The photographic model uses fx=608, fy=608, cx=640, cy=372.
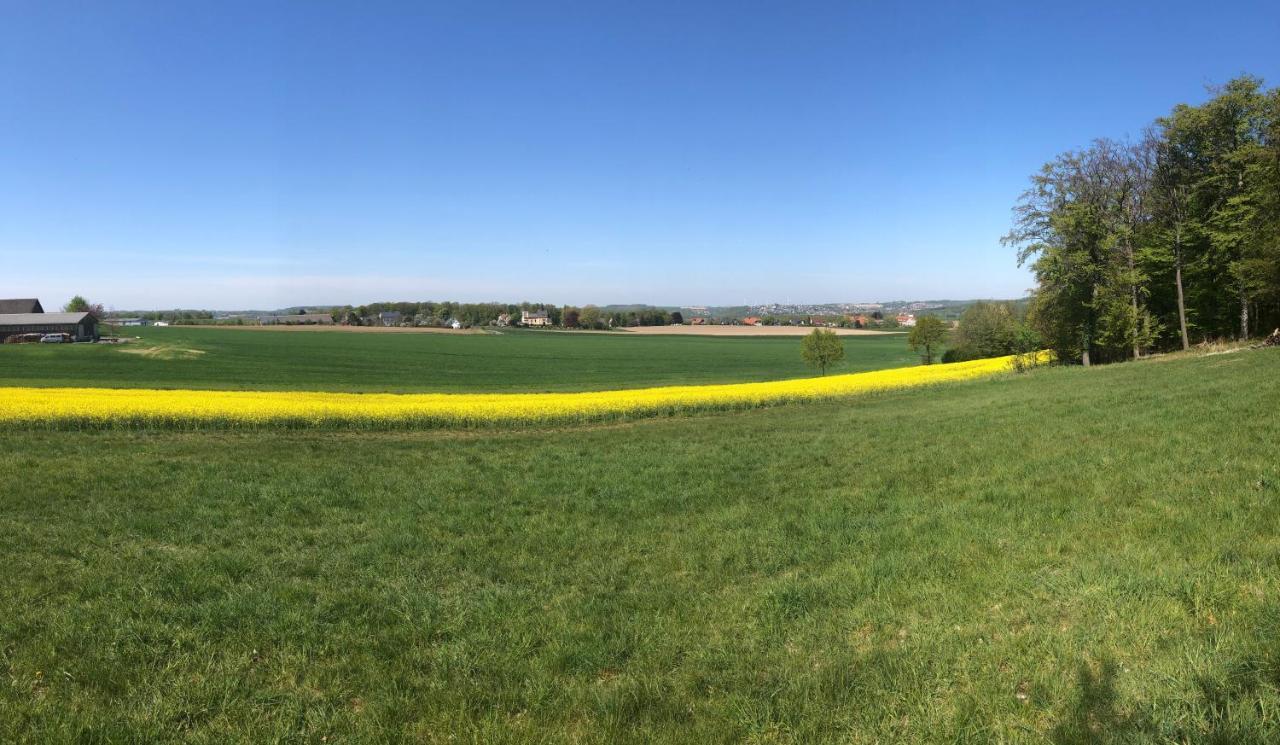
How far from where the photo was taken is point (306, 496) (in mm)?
9867

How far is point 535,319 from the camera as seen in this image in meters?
180

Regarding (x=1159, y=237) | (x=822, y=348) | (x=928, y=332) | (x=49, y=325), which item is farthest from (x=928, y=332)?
(x=49, y=325)

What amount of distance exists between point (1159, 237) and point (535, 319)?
157551 mm

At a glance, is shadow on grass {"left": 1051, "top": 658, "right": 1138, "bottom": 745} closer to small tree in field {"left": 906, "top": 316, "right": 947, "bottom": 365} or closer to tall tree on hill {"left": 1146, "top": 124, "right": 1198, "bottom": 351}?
tall tree on hill {"left": 1146, "top": 124, "right": 1198, "bottom": 351}

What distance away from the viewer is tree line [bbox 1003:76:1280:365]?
31938 mm

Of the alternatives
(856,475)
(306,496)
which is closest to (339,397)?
(306,496)

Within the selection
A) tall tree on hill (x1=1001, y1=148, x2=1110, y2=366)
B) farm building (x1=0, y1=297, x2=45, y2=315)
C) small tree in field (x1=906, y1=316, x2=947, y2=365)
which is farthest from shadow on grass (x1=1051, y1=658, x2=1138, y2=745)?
farm building (x1=0, y1=297, x2=45, y2=315)

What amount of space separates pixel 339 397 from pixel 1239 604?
30.4 metres

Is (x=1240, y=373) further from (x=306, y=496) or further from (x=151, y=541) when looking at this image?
(x=151, y=541)

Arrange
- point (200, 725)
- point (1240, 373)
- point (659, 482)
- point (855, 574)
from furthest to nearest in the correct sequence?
point (1240, 373), point (659, 482), point (855, 574), point (200, 725)

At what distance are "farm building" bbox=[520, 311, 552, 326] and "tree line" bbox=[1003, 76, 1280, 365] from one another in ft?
488

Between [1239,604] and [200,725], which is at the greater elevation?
[1239,604]

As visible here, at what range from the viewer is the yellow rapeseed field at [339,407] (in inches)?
792

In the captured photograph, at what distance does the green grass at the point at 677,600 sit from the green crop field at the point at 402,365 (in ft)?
121
